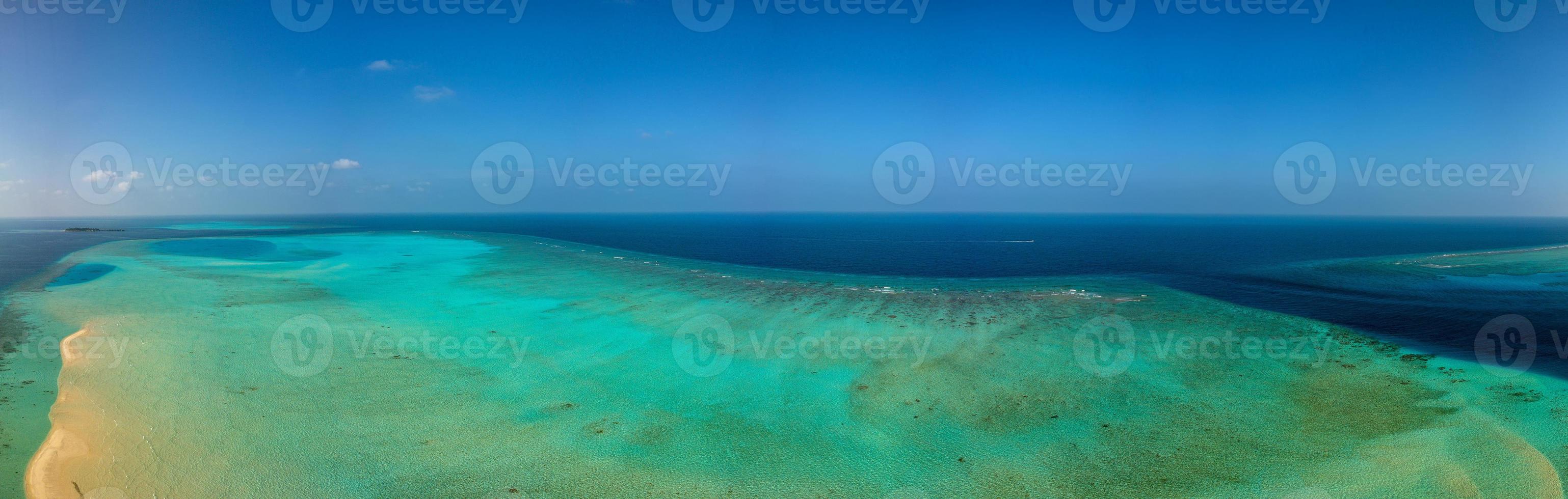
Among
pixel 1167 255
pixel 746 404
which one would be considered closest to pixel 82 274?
pixel 746 404

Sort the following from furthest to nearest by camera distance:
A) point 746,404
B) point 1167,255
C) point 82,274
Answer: point 1167,255 < point 82,274 < point 746,404

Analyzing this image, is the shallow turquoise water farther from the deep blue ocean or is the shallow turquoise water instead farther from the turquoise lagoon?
the turquoise lagoon

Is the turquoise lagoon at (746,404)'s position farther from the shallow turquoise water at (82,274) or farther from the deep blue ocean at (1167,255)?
the shallow turquoise water at (82,274)

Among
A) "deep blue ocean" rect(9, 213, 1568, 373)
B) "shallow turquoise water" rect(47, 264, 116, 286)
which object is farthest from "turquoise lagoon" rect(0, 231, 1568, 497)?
"shallow turquoise water" rect(47, 264, 116, 286)

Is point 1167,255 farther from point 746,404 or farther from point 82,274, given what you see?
point 82,274

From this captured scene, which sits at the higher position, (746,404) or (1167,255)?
(1167,255)

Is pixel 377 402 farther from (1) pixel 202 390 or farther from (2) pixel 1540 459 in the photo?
(2) pixel 1540 459

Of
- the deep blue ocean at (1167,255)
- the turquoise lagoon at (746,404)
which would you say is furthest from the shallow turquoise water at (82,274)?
the turquoise lagoon at (746,404)
